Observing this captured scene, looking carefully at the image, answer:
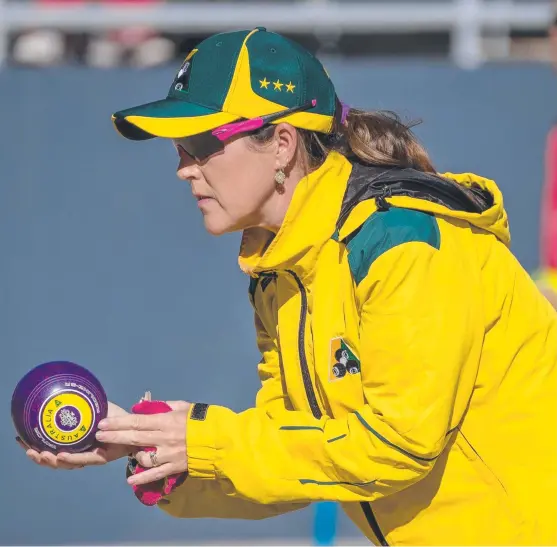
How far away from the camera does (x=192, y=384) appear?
18.9 ft

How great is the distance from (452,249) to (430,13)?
150 inches

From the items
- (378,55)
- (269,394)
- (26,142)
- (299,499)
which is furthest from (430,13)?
(299,499)

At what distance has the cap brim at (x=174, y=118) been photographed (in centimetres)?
269

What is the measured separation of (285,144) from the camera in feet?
9.14

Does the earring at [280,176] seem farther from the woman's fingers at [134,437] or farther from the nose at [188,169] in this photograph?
the woman's fingers at [134,437]

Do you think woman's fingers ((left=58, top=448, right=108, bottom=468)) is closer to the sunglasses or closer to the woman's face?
the woman's face

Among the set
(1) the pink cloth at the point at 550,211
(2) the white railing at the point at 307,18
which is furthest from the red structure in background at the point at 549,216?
(2) the white railing at the point at 307,18

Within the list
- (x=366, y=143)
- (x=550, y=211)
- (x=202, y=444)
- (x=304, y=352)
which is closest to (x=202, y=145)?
(x=366, y=143)

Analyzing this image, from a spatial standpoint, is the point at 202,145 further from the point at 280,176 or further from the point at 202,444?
the point at 202,444

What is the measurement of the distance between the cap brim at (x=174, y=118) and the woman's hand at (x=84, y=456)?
76cm

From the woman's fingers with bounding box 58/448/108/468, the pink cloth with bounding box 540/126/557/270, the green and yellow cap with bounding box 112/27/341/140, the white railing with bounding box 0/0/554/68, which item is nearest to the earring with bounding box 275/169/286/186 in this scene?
the green and yellow cap with bounding box 112/27/341/140

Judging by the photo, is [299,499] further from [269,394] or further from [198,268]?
[198,268]

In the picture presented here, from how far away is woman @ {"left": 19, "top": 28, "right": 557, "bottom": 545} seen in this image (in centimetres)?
254

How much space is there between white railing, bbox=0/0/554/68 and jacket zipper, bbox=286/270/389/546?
3406 mm
